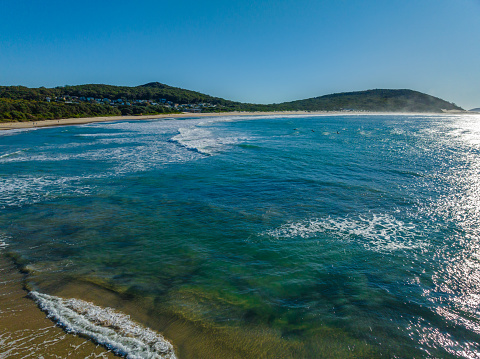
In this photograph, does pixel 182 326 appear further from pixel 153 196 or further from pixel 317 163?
pixel 317 163

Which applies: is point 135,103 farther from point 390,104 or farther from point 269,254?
point 390,104

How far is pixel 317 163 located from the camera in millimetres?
19969

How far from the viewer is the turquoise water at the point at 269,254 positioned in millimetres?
4895

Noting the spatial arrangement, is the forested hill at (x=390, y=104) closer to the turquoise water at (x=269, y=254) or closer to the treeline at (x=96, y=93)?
the treeline at (x=96, y=93)

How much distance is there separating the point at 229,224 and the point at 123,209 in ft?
16.4

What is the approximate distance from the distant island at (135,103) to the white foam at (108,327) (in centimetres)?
7171

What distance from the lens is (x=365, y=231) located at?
29.2ft

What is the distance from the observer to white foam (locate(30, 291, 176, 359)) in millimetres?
4346

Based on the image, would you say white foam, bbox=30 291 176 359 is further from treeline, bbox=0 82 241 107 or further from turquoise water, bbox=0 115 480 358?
treeline, bbox=0 82 241 107

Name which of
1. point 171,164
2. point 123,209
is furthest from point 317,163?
point 123,209

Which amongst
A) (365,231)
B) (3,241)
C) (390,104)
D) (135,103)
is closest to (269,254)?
(365,231)

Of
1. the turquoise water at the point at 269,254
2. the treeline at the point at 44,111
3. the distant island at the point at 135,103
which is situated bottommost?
the turquoise water at the point at 269,254

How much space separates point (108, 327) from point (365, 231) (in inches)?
328

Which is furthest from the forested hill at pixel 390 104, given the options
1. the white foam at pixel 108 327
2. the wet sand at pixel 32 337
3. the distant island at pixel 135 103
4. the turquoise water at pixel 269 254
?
the wet sand at pixel 32 337
